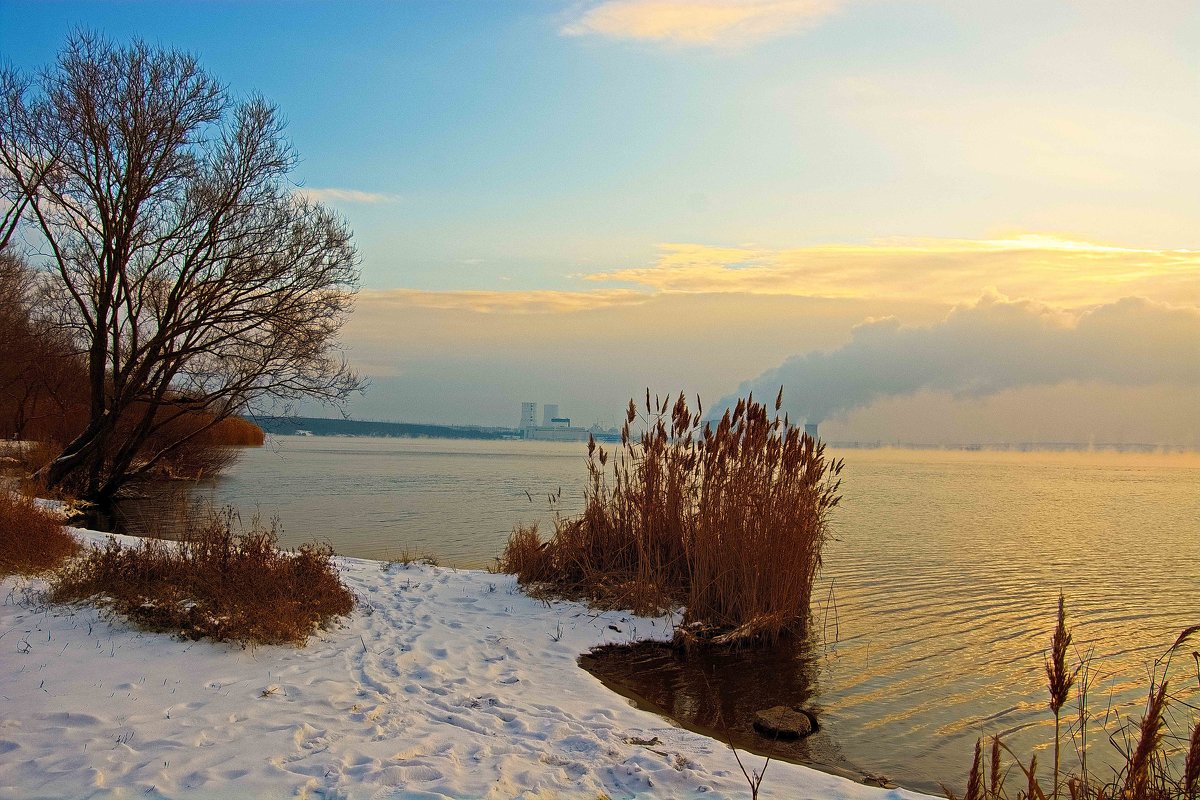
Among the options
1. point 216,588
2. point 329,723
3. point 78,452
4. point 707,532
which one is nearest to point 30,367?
point 78,452

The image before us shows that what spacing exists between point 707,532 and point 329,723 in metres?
4.93

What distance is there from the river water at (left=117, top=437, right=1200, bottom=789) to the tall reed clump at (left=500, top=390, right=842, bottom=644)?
0.91 m

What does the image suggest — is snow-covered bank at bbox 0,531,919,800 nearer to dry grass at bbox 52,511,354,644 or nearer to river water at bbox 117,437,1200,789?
dry grass at bbox 52,511,354,644

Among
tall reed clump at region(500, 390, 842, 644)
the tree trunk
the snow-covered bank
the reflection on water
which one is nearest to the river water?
the reflection on water

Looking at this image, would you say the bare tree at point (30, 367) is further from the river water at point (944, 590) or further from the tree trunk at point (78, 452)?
the river water at point (944, 590)

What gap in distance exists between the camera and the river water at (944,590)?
650cm

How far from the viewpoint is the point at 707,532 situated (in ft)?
29.7

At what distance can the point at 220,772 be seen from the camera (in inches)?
169

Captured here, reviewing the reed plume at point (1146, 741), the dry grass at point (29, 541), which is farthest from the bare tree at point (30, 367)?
the reed plume at point (1146, 741)

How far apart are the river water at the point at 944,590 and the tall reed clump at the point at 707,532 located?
91cm

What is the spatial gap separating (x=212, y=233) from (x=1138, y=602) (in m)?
20.2

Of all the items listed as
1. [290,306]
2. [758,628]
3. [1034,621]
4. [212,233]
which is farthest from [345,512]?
[1034,621]

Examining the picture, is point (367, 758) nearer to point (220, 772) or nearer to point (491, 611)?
point (220, 772)

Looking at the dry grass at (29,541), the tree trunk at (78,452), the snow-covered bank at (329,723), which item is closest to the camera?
the snow-covered bank at (329,723)
